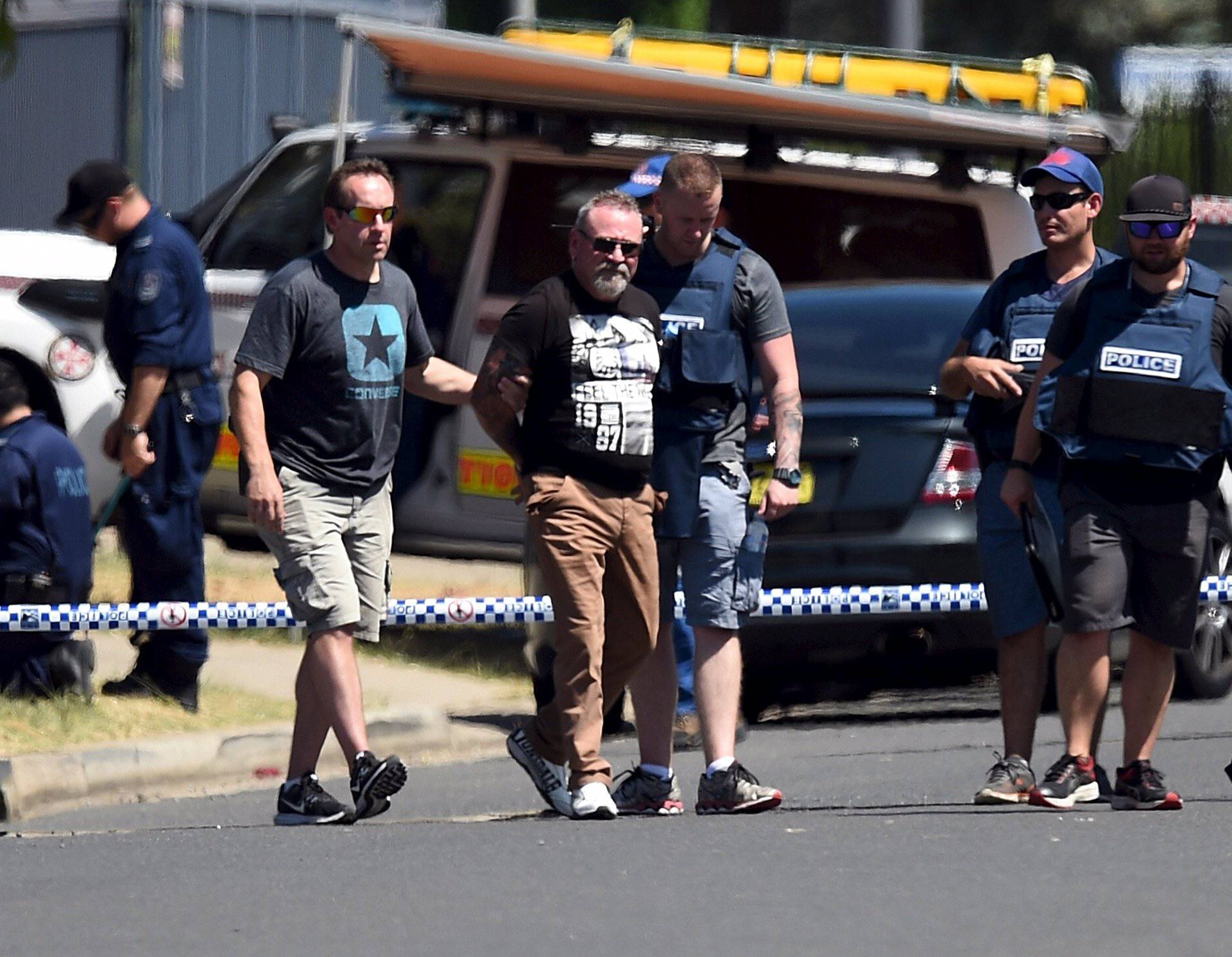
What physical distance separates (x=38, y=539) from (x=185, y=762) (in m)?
1.06

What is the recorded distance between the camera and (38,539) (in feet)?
28.9

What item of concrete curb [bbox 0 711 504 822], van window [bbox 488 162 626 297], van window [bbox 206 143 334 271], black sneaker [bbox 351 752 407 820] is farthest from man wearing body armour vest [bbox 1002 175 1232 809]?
van window [bbox 206 143 334 271]

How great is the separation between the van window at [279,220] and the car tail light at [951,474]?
3777 mm

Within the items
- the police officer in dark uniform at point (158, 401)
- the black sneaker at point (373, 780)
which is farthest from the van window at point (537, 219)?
the black sneaker at point (373, 780)

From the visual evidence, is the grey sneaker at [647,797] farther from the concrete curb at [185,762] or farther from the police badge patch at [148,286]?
the police badge patch at [148,286]

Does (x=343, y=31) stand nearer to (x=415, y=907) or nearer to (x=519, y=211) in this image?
(x=519, y=211)

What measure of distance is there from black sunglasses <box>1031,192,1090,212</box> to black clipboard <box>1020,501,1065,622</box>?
83cm

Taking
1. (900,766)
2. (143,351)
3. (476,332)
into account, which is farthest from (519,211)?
(900,766)

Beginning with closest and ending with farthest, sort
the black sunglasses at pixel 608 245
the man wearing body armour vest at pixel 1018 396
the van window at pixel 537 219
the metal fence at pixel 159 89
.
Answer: the black sunglasses at pixel 608 245
the man wearing body armour vest at pixel 1018 396
the van window at pixel 537 219
the metal fence at pixel 159 89

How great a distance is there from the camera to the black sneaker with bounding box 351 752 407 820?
7.00 meters

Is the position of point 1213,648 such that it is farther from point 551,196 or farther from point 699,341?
point 699,341

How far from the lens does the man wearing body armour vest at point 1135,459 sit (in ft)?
22.7

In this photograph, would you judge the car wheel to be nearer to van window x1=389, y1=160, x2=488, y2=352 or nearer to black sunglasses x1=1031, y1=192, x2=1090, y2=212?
black sunglasses x1=1031, y1=192, x2=1090, y2=212

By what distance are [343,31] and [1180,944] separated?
18.4 feet
